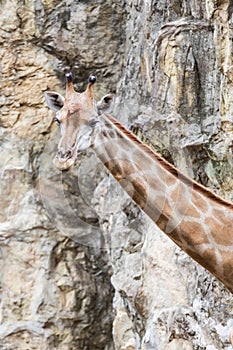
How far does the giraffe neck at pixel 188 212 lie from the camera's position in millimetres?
4094

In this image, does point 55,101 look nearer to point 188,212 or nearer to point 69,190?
point 188,212

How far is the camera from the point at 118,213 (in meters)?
6.67

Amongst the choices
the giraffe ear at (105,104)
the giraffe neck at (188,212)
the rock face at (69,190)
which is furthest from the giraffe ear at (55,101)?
the rock face at (69,190)

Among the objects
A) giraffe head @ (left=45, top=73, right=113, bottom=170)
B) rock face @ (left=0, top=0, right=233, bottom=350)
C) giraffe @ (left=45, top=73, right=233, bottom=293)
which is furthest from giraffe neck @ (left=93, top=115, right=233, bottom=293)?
rock face @ (left=0, top=0, right=233, bottom=350)

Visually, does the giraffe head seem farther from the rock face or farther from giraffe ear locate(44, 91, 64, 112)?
the rock face

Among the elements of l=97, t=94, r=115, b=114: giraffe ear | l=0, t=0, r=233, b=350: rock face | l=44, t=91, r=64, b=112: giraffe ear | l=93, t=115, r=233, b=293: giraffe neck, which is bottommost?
l=0, t=0, r=233, b=350: rock face

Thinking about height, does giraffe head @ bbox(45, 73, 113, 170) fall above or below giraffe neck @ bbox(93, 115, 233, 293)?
above

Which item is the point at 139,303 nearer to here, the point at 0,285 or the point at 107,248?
the point at 107,248

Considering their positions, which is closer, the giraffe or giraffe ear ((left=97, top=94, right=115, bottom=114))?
the giraffe

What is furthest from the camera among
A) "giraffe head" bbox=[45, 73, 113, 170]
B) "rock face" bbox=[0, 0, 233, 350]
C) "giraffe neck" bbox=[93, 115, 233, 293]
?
"rock face" bbox=[0, 0, 233, 350]

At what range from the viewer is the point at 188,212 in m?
4.11

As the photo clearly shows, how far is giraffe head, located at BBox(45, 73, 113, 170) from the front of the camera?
4.28 m

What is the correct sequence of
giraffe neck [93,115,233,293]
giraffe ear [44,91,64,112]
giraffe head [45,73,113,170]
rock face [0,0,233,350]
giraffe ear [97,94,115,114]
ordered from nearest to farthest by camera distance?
1. giraffe neck [93,115,233,293]
2. giraffe head [45,73,113,170]
3. giraffe ear [97,94,115,114]
4. giraffe ear [44,91,64,112]
5. rock face [0,0,233,350]

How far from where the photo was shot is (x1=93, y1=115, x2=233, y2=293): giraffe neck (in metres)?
4.09
